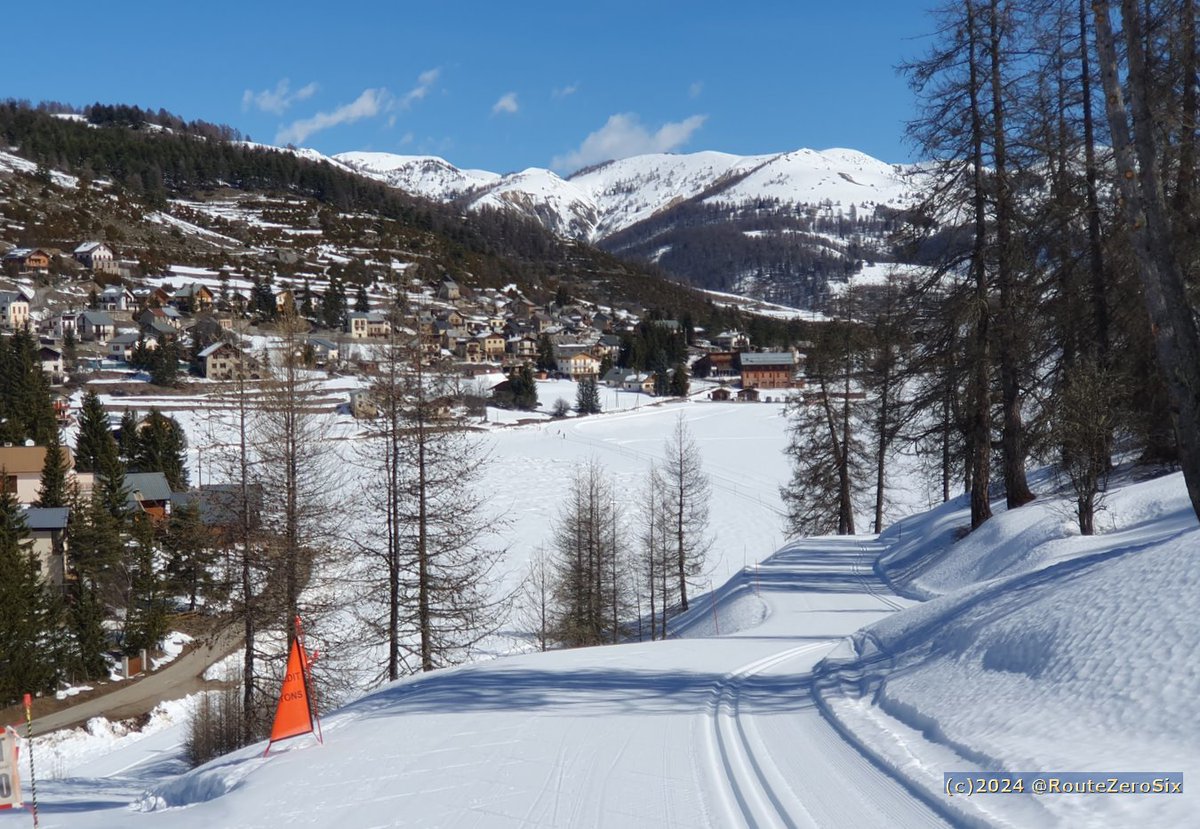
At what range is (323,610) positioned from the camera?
16844 millimetres

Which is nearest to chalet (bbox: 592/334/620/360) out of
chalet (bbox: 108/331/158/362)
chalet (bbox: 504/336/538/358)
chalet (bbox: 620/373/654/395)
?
chalet (bbox: 504/336/538/358)

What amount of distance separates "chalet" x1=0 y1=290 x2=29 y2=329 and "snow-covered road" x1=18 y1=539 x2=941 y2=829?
110 metres

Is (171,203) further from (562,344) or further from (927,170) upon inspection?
(927,170)

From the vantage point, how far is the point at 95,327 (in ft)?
348

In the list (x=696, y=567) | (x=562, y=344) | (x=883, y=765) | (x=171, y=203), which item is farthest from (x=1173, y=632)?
(x=171, y=203)

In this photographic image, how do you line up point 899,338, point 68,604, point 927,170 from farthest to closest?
point 68,604, point 899,338, point 927,170

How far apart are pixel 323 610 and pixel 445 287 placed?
167104 mm

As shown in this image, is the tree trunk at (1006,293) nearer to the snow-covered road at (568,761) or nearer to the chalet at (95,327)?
the snow-covered road at (568,761)

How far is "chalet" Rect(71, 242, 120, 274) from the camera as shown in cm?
13325

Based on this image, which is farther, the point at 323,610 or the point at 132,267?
the point at 132,267

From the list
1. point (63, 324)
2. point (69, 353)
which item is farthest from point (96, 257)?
point (69, 353)

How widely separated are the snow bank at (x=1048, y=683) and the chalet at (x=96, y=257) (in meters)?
146

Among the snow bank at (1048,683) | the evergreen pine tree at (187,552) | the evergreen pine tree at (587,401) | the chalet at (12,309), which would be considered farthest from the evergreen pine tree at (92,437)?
the chalet at (12,309)

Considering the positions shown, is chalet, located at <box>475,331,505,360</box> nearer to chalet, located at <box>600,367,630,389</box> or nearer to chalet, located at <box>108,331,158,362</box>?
chalet, located at <box>600,367,630,389</box>
